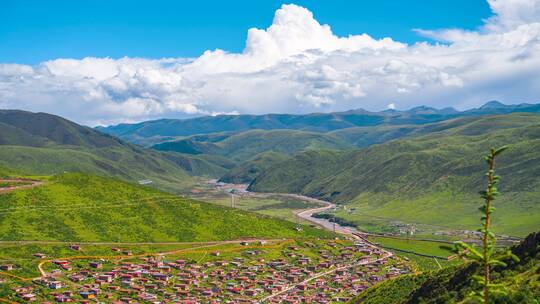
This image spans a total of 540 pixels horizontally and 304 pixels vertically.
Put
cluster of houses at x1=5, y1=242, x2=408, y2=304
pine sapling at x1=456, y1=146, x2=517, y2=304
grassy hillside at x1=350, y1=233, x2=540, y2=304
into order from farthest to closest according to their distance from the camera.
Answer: cluster of houses at x1=5, y1=242, x2=408, y2=304 → grassy hillside at x1=350, y1=233, x2=540, y2=304 → pine sapling at x1=456, y1=146, x2=517, y2=304

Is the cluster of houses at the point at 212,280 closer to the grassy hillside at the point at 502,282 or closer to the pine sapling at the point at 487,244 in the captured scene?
the grassy hillside at the point at 502,282

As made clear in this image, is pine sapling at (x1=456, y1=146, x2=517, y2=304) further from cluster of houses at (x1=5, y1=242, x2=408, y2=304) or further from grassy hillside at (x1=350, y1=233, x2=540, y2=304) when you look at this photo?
cluster of houses at (x1=5, y1=242, x2=408, y2=304)

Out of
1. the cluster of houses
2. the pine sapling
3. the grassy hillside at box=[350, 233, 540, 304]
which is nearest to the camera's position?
the pine sapling

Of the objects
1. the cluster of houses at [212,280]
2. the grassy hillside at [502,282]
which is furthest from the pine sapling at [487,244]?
the cluster of houses at [212,280]

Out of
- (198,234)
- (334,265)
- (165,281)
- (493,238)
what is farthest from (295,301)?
(493,238)

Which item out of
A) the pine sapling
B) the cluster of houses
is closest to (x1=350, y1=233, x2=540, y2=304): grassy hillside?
the pine sapling

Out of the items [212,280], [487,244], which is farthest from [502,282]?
[212,280]

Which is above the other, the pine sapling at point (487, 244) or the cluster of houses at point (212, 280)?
the pine sapling at point (487, 244)

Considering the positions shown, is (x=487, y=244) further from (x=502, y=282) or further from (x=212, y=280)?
(x=212, y=280)
